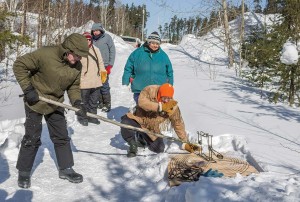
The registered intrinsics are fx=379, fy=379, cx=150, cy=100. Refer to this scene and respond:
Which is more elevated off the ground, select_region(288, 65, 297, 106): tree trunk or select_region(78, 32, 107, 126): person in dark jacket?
select_region(78, 32, 107, 126): person in dark jacket

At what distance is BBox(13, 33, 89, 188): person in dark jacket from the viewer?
145 inches

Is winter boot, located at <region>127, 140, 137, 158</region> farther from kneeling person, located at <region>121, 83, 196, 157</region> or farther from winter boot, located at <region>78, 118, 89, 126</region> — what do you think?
winter boot, located at <region>78, 118, 89, 126</region>

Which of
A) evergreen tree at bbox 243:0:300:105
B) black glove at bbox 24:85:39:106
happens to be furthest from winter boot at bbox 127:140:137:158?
evergreen tree at bbox 243:0:300:105

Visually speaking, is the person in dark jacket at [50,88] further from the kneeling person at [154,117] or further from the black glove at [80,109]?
the kneeling person at [154,117]

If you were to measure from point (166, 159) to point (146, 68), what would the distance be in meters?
1.82

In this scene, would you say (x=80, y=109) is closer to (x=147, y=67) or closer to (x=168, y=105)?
(x=168, y=105)

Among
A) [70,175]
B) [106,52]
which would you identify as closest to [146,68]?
[106,52]

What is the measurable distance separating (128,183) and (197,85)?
26.9 ft

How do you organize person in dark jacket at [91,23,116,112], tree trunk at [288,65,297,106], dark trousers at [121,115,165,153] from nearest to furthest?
dark trousers at [121,115,165,153], person in dark jacket at [91,23,116,112], tree trunk at [288,65,297,106]

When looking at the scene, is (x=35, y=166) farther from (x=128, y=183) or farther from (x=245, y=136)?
(x=245, y=136)

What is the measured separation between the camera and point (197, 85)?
1209 centimetres

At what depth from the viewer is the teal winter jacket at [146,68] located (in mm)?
5973

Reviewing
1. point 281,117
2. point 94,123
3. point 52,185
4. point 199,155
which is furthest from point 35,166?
point 281,117

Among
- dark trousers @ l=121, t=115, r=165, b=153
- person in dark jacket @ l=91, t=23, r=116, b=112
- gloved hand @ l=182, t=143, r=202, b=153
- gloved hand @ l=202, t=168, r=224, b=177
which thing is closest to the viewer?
gloved hand @ l=202, t=168, r=224, b=177
